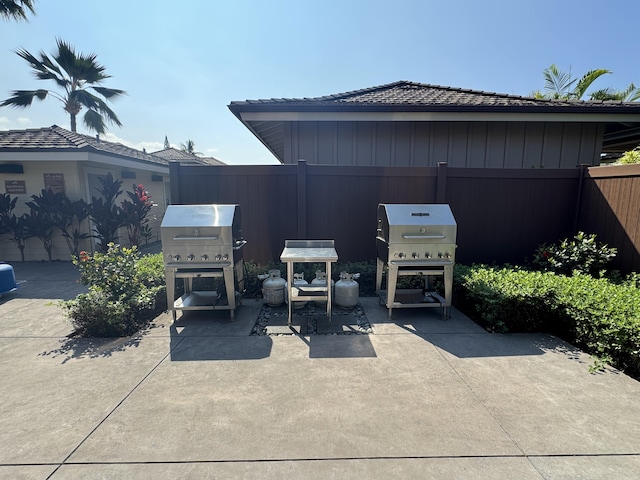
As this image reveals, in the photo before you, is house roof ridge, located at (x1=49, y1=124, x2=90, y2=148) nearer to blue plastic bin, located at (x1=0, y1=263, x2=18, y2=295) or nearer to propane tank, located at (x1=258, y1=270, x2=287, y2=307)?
blue plastic bin, located at (x1=0, y1=263, x2=18, y2=295)

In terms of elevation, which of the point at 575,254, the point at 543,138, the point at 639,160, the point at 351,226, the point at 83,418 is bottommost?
the point at 83,418

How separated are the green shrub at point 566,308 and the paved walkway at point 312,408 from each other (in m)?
0.20

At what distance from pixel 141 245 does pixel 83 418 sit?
9.11m

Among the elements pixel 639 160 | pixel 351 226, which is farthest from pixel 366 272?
pixel 639 160

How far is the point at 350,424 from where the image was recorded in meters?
2.26

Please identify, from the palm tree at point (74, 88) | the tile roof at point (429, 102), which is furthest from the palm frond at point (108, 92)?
the tile roof at point (429, 102)

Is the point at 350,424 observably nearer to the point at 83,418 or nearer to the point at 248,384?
the point at 248,384

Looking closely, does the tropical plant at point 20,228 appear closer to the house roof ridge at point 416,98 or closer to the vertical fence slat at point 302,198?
the house roof ridge at point 416,98

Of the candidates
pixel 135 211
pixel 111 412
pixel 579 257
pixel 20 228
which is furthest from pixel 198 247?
pixel 20 228

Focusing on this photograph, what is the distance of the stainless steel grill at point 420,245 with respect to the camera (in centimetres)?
414

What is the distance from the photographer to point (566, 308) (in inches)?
140

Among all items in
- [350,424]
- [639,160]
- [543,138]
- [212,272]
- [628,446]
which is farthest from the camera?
[543,138]

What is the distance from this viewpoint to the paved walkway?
1.93 m

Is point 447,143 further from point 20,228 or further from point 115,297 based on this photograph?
point 20,228
